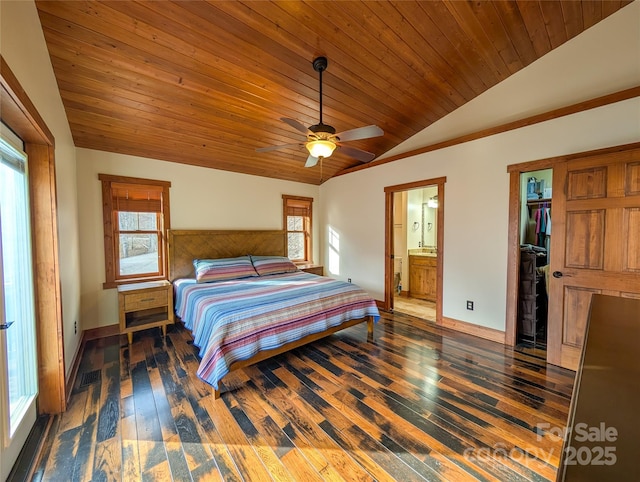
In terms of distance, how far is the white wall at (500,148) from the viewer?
2660 millimetres

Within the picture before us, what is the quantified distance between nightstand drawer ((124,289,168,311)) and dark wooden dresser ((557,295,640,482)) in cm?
384

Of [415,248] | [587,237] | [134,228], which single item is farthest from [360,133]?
[415,248]

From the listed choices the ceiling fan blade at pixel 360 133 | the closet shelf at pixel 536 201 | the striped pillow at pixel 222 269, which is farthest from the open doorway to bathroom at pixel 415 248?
the ceiling fan blade at pixel 360 133

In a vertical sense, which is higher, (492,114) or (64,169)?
(492,114)

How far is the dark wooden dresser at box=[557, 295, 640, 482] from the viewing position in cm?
46

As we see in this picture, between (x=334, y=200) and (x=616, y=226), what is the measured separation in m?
3.98

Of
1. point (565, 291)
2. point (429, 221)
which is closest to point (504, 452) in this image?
point (565, 291)

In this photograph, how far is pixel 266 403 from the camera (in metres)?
2.18

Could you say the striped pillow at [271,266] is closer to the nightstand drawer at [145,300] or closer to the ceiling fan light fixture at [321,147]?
the nightstand drawer at [145,300]

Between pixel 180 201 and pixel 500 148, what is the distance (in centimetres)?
445

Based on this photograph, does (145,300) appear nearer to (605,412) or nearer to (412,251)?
(605,412)

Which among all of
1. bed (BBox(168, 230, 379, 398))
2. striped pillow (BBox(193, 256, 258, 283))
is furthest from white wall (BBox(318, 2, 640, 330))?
striped pillow (BBox(193, 256, 258, 283))

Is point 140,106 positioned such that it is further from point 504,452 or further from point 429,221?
point 429,221


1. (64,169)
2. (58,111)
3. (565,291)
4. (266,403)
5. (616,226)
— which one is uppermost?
(58,111)
